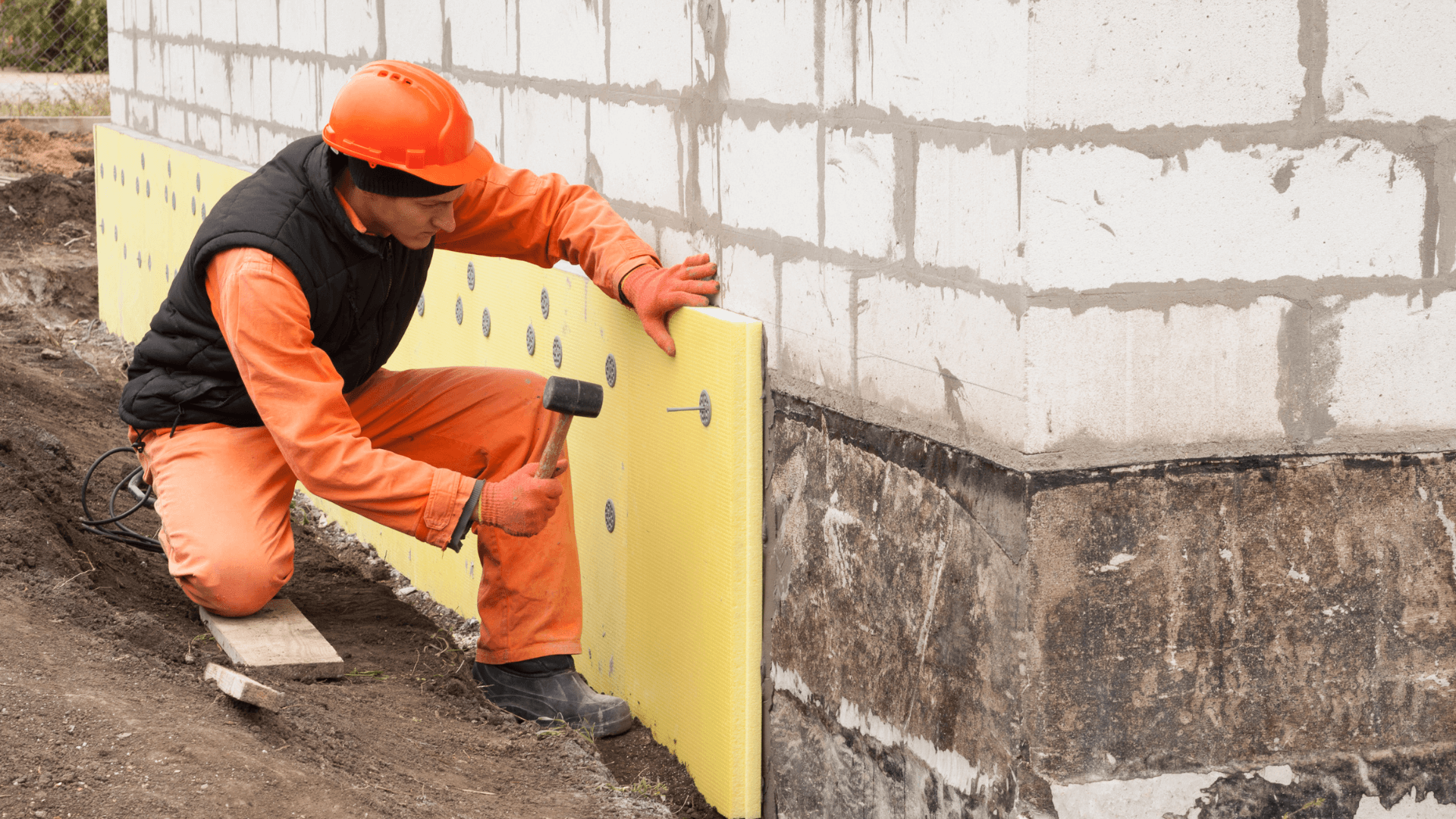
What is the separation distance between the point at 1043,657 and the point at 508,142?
2.59 meters

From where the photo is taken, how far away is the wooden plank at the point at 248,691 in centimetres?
284

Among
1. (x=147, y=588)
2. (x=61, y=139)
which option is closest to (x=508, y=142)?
(x=147, y=588)

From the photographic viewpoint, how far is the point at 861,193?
8.46 feet

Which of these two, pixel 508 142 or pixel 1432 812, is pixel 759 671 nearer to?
pixel 1432 812

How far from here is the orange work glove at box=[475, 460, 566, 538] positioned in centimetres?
307

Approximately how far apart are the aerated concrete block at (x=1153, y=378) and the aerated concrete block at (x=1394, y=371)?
0.39 feet

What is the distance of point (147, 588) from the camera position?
4.12 m

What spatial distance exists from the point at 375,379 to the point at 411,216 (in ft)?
2.52

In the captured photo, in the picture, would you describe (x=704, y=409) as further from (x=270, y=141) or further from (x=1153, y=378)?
(x=270, y=141)

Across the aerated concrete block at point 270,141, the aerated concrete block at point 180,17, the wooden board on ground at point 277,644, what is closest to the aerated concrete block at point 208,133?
the aerated concrete block at point 180,17

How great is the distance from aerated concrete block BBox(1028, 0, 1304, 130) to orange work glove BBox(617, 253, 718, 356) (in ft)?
3.85

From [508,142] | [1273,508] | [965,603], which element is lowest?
[965,603]

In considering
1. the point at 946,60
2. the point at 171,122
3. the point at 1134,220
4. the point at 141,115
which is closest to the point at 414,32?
the point at 946,60

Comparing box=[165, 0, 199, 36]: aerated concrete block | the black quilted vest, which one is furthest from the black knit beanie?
box=[165, 0, 199, 36]: aerated concrete block
